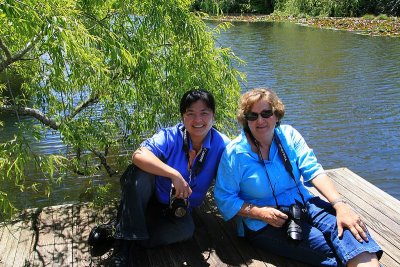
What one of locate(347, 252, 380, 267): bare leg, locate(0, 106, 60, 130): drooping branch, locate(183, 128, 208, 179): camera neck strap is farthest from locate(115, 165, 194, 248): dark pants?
locate(0, 106, 60, 130): drooping branch

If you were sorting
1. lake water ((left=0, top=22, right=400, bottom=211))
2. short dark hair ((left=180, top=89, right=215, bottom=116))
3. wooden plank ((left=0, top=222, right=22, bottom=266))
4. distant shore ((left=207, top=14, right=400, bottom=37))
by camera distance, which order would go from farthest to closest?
distant shore ((left=207, top=14, right=400, bottom=37)), lake water ((left=0, top=22, right=400, bottom=211)), wooden plank ((left=0, top=222, right=22, bottom=266)), short dark hair ((left=180, top=89, right=215, bottom=116))

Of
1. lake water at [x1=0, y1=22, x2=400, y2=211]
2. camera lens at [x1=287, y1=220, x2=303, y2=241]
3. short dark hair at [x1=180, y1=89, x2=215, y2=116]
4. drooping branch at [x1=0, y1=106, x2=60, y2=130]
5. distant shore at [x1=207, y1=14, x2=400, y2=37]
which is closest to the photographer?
camera lens at [x1=287, y1=220, x2=303, y2=241]

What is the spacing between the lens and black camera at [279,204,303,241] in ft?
10.1

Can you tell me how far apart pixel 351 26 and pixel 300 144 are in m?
27.7

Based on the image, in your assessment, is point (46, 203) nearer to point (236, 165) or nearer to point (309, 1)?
point (236, 165)

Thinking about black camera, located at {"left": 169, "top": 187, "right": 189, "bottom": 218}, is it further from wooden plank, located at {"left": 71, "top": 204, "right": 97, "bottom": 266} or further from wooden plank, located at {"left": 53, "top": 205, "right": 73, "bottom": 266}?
wooden plank, located at {"left": 53, "top": 205, "right": 73, "bottom": 266}

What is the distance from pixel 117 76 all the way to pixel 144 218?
4.89 feet

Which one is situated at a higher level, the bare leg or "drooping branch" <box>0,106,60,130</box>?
"drooping branch" <box>0,106,60,130</box>

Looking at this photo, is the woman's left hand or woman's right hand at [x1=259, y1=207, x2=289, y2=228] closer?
the woman's left hand

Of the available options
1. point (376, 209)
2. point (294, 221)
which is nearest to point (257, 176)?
point (294, 221)

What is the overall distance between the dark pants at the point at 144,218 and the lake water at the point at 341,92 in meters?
4.93

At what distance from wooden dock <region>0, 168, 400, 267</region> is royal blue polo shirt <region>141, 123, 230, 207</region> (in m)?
0.44

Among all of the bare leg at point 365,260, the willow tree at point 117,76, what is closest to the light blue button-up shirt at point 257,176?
the bare leg at point 365,260

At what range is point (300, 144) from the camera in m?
3.44
